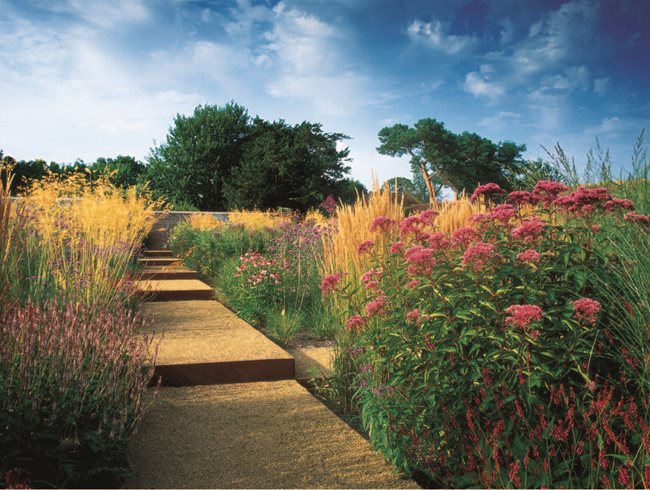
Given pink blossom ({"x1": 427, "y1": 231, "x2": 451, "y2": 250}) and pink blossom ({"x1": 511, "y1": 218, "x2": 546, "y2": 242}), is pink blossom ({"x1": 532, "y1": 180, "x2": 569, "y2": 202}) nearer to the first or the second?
pink blossom ({"x1": 511, "y1": 218, "x2": 546, "y2": 242})

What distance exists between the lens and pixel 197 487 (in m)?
2.54

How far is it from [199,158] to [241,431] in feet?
90.0

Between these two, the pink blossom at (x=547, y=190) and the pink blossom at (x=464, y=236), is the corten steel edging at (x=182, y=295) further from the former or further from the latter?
the pink blossom at (x=547, y=190)

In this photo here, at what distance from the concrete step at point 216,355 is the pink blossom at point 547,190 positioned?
88.0 inches

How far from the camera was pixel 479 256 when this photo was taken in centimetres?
247

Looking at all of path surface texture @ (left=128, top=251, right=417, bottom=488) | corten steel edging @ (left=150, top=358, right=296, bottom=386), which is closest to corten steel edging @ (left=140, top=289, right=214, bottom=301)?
path surface texture @ (left=128, top=251, right=417, bottom=488)

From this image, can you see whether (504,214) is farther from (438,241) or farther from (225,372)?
(225,372)

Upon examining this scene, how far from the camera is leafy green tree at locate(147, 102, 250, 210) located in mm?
29172

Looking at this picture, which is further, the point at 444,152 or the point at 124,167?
the point at 124,167

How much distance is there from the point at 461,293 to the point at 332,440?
1201 mm

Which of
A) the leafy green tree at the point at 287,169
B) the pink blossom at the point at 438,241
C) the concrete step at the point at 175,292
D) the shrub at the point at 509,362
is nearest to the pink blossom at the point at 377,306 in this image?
the shrub at the point at 509,362

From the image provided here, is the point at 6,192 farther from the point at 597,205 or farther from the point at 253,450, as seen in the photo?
the point at 597,205

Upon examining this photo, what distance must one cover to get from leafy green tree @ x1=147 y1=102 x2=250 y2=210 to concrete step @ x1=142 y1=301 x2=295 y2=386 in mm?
23846

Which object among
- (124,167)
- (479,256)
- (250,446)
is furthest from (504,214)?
(124,167)
